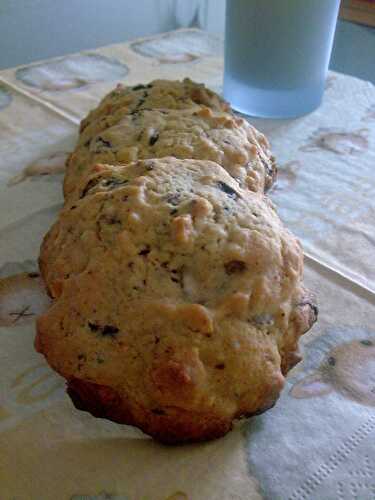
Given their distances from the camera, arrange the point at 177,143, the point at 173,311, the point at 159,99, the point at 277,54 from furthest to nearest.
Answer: the point at 277,54
the point at 159,99
the point at 177,143
the point at 173,311

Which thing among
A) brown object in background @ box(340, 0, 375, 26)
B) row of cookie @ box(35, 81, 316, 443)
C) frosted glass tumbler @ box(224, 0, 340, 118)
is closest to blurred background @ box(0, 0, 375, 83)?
brown object in background @ box(340, 0, 375, 26)

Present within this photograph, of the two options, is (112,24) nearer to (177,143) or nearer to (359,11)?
(359,11)

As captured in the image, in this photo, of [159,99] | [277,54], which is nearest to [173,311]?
[159,99]

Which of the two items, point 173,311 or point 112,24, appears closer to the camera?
point 173,311

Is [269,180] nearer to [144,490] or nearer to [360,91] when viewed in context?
[144,490]

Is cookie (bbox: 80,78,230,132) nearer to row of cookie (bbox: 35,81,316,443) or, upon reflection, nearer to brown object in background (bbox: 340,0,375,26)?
row of cookie (bbox: 35,81,316,443)

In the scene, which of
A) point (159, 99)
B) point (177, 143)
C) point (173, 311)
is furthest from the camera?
point (159, 99)
